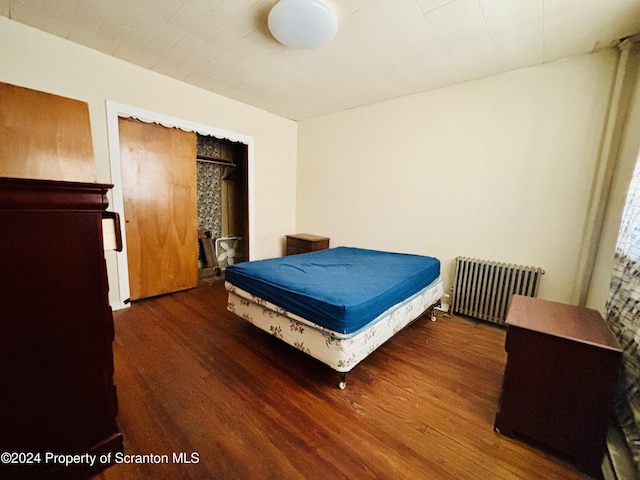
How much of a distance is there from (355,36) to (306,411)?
2686mm

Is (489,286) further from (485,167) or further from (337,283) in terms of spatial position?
(337,283)

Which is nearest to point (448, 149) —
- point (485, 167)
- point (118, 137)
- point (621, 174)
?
point (485, 167)

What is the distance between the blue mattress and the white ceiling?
1.89 metres

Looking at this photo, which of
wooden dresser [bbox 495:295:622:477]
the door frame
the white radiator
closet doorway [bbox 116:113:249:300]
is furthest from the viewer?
closet doorway [bbox 116:113:249:300]

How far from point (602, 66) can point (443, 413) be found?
9.68 feet

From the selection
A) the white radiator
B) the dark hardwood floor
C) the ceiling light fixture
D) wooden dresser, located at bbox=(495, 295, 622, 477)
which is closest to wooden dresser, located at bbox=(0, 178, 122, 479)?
the dark hardwood floor

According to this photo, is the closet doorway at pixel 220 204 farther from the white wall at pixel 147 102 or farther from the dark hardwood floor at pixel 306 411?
the dark hardwood floor at pixel 306 411

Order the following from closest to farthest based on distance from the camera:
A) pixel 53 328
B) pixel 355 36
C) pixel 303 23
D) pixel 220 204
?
pixel 53 328 → pixel 303 23 → pixel 355 36 → pixel 220 204

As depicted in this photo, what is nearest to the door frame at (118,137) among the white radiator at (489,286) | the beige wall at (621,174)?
the white radiator at (489,286)

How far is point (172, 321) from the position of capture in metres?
2.49

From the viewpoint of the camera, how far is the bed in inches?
61.1

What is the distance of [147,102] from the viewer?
272 cm

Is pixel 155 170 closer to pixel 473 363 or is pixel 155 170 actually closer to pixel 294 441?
pixel 294 441

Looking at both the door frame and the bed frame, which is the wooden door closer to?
the door frame
